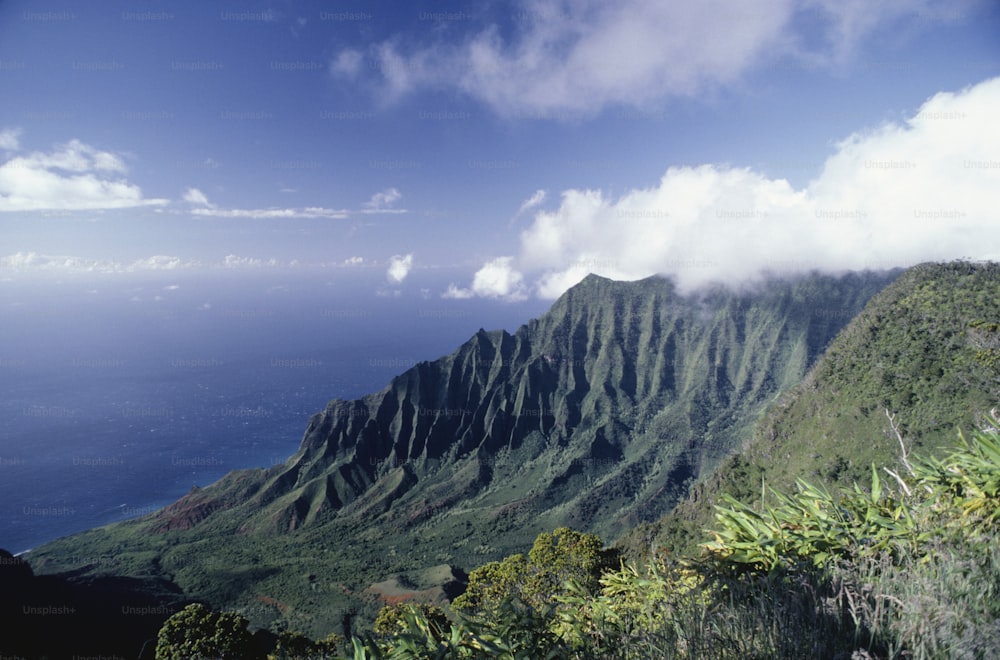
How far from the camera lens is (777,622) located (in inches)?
126

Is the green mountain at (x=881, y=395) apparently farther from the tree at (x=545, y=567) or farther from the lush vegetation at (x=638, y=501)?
the tree at (x=545, y=567)

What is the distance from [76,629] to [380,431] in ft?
320

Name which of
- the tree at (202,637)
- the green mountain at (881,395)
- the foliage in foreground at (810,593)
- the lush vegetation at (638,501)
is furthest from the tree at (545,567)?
the foliage in foreground at (810,593)

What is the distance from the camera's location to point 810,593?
3441 mm

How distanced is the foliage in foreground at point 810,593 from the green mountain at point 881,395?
40.6 metres

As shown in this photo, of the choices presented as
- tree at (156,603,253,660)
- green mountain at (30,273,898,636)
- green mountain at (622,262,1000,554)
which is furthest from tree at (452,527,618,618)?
green mountain at (30,273,898,636)

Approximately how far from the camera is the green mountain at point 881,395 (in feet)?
148

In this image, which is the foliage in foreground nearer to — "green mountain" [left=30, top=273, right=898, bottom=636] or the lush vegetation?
the lush vegetation

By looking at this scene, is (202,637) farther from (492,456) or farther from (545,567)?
(492,456)

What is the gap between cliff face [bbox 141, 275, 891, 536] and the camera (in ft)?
349

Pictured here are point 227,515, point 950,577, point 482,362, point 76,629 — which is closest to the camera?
point 950,577

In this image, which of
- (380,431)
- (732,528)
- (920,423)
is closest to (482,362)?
(380,431)

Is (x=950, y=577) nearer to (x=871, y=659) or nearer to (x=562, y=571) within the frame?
(x=871, y=659)

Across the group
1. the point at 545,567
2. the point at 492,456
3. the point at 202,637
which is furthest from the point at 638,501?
the point at 202,637
